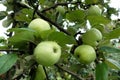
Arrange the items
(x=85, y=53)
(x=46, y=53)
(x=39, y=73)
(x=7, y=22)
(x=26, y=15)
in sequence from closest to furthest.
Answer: (x=46, y=53)
(x=85, y=53)
(x=39, y=73)
(x=26, y=15)
(x=7, y=22)

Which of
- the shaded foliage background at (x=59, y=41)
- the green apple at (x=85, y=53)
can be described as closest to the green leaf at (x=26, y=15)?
the shaded foliage background at (x=59, y=41)

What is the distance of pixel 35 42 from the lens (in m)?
0.85

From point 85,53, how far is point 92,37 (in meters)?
0.06

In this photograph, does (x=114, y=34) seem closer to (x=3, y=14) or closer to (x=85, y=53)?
(x=85, y=53)

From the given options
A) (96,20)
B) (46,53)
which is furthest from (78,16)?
(46,53)

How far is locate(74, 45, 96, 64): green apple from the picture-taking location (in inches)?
34.3

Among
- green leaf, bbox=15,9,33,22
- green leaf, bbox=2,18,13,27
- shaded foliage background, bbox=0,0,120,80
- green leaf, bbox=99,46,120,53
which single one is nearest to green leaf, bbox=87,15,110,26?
shaded foliage background, bbox=0,0,120,80

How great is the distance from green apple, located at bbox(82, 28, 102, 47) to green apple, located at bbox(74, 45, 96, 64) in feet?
0.07

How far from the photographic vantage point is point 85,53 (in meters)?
0.88

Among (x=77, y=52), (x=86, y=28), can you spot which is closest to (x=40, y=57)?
(x=77, y=52)

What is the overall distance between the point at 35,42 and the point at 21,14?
257 millimetres

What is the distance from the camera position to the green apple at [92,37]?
902 millimetres

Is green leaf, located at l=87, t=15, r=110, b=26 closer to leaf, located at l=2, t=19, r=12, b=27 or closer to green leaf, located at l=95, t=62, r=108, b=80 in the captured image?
green leaf, located at l=95, t=62, r=108, b=80

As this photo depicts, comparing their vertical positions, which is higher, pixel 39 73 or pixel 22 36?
pixel 22 36
